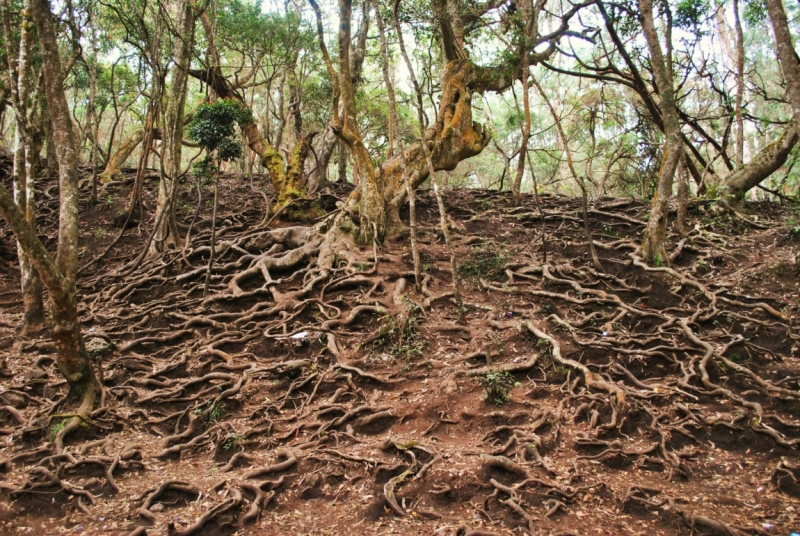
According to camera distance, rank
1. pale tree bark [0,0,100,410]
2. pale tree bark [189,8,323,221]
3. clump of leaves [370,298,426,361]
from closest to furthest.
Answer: pale tree bark [0,0,100,410]
clump of leaves [370,298,426,361]
pale tree bark [189,8,323,221]

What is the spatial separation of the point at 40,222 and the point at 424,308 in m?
9.72

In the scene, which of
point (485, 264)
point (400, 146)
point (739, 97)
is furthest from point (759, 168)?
point (400, 146)

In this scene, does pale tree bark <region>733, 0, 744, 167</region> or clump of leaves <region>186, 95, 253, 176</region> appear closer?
clump of leaves <region>186, 95, 253, 176</region>

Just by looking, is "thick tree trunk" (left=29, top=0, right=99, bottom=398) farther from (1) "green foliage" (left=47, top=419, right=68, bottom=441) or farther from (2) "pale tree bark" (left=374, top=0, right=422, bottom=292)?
(2) "pale tree bark" (left=374, top=0, right=422, bottom=292)

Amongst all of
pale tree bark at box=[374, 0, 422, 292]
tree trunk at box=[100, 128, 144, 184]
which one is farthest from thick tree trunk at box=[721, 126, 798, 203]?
tree trunk at box=[100, 128, 144, 184]

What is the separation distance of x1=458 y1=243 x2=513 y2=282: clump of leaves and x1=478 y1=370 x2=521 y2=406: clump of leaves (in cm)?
305

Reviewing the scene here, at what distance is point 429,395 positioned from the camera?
5762mm

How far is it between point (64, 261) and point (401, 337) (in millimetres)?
3893

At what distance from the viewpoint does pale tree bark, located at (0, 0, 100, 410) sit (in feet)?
16.1

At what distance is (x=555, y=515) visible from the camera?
3863mm

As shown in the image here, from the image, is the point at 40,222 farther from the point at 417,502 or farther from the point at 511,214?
the point at 417,502

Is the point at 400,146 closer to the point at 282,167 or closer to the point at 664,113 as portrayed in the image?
the point at 664,113

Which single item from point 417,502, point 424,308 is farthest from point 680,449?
point 424,308

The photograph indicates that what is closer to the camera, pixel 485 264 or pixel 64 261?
pixel 64 261
